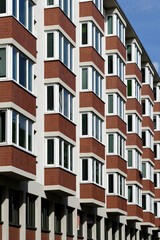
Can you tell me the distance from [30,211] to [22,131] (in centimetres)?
577

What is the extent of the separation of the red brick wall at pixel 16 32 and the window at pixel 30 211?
25.0 ft

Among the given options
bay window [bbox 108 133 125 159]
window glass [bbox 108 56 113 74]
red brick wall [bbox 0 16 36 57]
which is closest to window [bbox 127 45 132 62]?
window glass [bbox 108 56 113 74]

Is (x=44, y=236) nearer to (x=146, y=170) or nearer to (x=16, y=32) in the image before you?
(x=16, y=32)

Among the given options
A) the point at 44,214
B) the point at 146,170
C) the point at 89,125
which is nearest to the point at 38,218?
the point at 44,214

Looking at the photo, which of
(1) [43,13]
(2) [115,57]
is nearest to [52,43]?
(1) [43,13]

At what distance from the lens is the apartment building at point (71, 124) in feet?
114

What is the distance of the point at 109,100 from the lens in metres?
55.3

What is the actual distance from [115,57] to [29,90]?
1935 cm

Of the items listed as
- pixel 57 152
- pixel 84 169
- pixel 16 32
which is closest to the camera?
pixel 16 32

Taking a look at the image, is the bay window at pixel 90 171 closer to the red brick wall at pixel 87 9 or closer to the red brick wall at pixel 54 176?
the red brick wall at pixel 54 176

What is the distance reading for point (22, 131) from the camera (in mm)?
35156

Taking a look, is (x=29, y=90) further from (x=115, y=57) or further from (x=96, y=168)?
(x=115, y=57)

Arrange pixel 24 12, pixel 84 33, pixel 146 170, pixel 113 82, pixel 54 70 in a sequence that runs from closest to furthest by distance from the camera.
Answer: pixel 24 12
pixel 54 70
pixel 84 33
pixel 113 82
pixel 146 170

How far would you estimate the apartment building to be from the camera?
114ft
